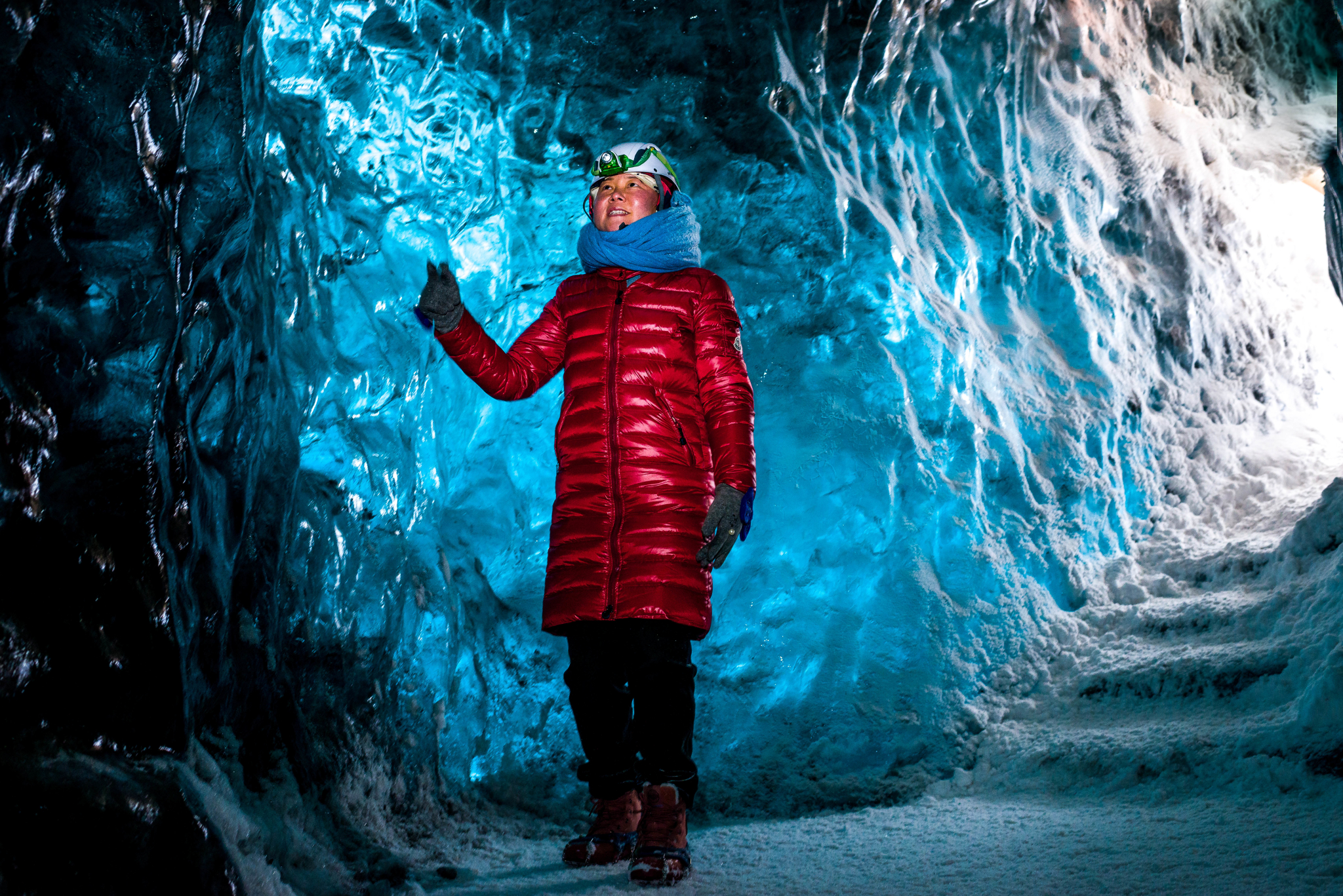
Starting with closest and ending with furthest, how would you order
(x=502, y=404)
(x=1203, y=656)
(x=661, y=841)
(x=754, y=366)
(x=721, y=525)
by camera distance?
(x=661, y=841) → (x=721, y=525) → (x=1203, y=656) → (x=502, y=404) → (x=754, y=366)

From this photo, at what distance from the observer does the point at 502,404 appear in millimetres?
3316

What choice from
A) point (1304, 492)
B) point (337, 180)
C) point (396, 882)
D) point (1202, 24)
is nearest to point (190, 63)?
point (337, 180)

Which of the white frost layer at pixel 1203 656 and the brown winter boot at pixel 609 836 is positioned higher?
the white frost layer at pixel 1203 656

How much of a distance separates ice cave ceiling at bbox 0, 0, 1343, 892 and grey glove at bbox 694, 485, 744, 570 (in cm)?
108

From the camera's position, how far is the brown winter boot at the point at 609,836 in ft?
7.51

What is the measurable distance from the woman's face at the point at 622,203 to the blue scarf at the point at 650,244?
0.10 m

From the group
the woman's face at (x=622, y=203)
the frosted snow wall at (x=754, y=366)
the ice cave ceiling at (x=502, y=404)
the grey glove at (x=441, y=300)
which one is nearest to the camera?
the ice cave ceiling at (x=502, y=404)

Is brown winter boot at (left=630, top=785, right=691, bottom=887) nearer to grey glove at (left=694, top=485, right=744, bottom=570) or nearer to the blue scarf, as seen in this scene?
grey glove at (left=694, top=485, right=744, bottom=570)

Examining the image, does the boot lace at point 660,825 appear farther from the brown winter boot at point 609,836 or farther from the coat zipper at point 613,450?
the coat zipper at point 613,450

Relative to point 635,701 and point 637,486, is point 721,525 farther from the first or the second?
point 635,701

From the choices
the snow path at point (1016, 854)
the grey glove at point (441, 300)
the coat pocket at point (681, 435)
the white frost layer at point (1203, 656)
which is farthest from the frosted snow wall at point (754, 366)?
the coat pocket at point (681, 435)

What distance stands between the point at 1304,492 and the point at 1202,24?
2810 mm

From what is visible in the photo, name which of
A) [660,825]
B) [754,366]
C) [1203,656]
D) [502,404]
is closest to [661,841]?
[660,825]

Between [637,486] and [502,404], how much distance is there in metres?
1.09
